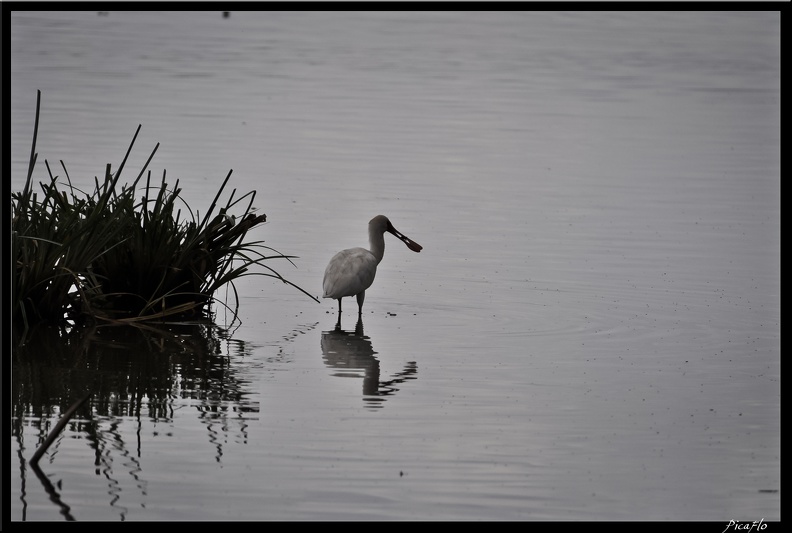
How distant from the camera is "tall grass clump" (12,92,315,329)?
8289mm

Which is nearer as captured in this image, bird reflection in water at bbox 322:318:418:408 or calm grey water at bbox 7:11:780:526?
calm grey water at bbox 7:11:780:526

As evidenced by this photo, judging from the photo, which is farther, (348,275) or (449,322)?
(348,275)

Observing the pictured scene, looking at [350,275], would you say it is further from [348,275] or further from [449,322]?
[449,322]

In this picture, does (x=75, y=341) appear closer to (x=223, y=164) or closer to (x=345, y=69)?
(x=223, y=164)

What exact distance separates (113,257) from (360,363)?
1.68 meters

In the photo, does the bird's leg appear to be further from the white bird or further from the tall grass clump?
the tall grass clump

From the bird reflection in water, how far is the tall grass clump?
1.84ft

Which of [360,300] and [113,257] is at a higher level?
[113,257]

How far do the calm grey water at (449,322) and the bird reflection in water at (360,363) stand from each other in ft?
0.08

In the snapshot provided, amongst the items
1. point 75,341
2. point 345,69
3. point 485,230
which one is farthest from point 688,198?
point 345,69

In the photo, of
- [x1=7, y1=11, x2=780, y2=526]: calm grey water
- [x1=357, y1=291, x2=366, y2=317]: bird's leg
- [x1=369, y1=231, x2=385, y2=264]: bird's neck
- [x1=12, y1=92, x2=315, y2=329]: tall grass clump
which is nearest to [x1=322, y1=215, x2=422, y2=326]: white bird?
[x1=357, y1=291, x2=366, y2=317]: bird's leg

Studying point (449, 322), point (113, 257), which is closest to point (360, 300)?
point (449, 322)

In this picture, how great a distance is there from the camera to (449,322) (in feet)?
30.7

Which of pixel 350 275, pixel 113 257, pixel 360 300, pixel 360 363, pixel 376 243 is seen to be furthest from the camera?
pixel 376 243
